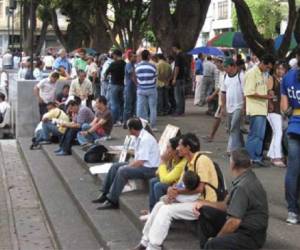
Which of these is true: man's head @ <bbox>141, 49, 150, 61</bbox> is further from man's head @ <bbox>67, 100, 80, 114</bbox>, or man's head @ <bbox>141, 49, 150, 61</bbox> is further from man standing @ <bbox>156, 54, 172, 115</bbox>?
man standing @ <bbox>156, 54, 172, 115</bbox>

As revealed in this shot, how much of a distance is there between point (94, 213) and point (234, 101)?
3.39 meters

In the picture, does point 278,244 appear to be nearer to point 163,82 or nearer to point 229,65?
point 229,65

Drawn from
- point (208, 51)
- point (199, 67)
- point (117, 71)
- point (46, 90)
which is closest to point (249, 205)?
point (117, 71)

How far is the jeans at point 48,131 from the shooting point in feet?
53.0

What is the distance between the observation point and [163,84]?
19.3 meters

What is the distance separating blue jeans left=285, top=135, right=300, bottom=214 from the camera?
721 centimetres

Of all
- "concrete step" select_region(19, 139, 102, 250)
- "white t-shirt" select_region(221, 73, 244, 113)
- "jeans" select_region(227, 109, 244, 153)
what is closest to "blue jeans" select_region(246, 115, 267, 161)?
"jeans" select_region(227, 109, 244, 153)

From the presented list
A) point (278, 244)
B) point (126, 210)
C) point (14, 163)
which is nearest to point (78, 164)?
point (14, 163)

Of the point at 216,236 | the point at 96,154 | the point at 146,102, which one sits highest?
the point at 146,102

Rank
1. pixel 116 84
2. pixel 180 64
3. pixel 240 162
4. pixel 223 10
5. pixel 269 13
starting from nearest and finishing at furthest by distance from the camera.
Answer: pixel 240 162, pixel 116 84, pixel 180 64, pixel 269 13, pixel 223 10

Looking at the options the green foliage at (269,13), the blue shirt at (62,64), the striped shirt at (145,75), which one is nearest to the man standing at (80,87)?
the striped shirt at (145,75)

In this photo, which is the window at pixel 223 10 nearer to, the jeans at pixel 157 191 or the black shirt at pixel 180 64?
the black shirt at pixel 180 64

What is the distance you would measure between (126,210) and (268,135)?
353cm

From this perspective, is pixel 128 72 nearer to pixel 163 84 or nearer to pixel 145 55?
pixel 145 55
